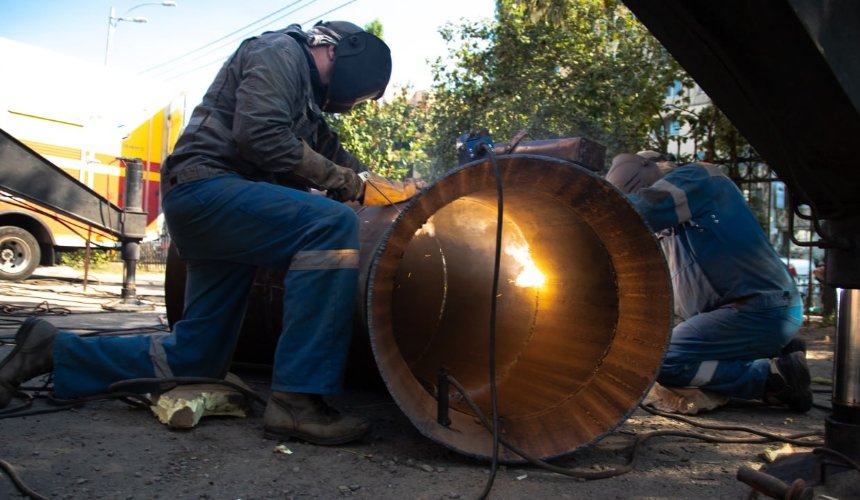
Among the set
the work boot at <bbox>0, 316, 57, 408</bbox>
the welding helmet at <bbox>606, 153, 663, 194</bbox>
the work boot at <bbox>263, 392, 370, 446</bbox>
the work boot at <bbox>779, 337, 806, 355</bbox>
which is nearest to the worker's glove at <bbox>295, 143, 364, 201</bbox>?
the work boot at <bbox>263, 392, 370, 446</bbox>

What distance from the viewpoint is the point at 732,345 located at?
3.57 metres

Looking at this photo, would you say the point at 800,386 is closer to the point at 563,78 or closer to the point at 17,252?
the point at 563,78

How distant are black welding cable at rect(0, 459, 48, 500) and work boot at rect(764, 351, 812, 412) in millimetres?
3285

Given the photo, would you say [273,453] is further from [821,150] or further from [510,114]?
[510,114]

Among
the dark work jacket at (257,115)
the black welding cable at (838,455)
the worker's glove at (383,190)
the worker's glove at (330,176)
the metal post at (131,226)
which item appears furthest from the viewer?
the metal post at (131,226)

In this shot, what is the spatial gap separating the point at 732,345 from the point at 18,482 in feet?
10.3

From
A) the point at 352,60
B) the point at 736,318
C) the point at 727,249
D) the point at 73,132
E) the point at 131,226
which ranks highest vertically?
the point at 73,132

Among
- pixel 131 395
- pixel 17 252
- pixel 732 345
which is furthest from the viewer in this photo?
pixel 17 252

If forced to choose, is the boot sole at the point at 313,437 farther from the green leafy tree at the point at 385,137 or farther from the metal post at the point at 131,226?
the green leafy tree at the point at 385,137

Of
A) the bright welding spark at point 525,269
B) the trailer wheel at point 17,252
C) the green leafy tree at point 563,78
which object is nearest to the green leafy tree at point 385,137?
the green leafy tree at point 563,78

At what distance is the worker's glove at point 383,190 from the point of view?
3023mm

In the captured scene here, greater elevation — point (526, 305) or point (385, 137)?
point (385, 137)

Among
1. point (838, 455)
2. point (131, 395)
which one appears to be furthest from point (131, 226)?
point (838, 455)

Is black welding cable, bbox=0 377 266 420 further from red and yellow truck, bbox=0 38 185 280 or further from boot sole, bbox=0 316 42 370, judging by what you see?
red and yellow truck, bbox=0 38 185 280
